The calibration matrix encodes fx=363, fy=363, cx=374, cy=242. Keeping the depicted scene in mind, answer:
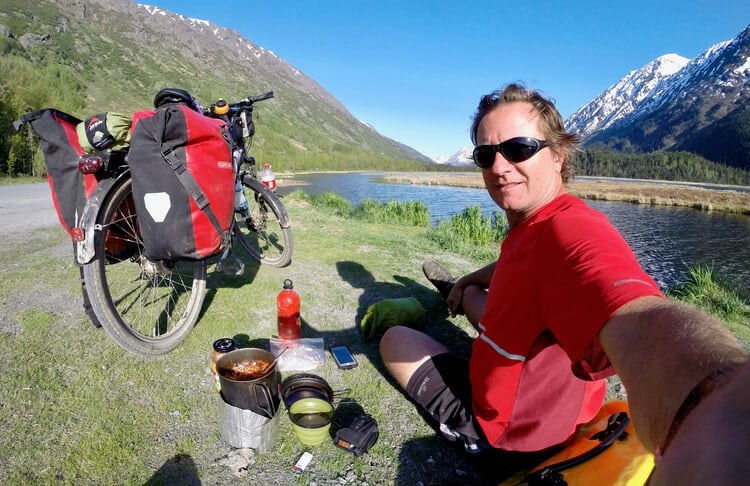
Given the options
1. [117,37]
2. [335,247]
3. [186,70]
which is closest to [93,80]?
[186,70]

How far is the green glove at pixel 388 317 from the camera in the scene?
3.24 m

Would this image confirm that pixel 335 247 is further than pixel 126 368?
Yes

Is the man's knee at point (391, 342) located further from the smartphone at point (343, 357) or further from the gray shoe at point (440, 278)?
the gray shoe at point (440, 278)

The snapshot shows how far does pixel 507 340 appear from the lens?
1.56m

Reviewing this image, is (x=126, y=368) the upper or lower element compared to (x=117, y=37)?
lower

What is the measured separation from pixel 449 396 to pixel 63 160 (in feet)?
9.74

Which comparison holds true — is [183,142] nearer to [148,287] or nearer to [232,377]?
[232,377]

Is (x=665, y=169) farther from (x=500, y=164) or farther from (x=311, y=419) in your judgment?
(x=311, y=419)

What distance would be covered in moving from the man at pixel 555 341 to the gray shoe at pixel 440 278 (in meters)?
0.94

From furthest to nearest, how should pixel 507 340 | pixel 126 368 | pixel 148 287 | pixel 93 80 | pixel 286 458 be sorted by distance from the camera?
pixel 93 80, pixel 148 287, pixel 126 368, pixel 286 458, pixel 507 340

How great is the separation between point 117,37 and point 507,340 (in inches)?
8334

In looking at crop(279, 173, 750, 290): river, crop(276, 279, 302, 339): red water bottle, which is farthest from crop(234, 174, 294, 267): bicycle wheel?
crop(279, 173, 750, 290): river

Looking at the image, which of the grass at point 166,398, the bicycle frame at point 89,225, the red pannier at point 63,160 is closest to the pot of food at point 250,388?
the grass at point 166,398

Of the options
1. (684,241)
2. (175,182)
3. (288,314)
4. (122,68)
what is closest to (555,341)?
(288,314)
